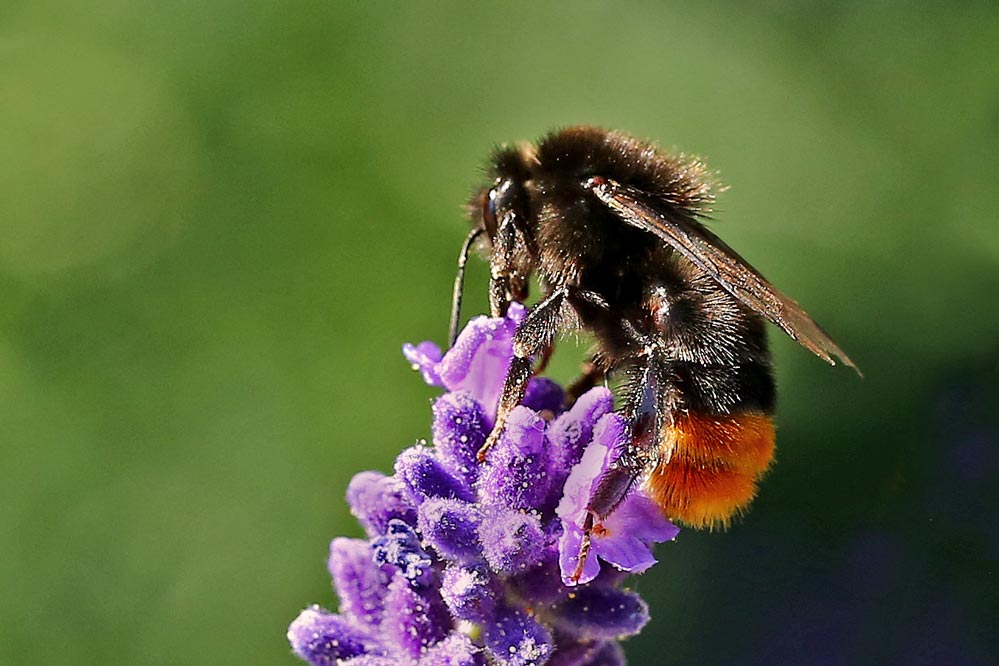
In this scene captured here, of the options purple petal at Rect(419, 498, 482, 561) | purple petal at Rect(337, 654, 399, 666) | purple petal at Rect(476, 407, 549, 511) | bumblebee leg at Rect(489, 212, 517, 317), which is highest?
bumblebee leg at Rect(489, 212, 517, 317)

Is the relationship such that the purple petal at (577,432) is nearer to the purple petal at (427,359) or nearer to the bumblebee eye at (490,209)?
the purple petal at (427,359)

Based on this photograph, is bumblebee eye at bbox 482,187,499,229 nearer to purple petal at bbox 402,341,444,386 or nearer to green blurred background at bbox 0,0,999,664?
purple petal at bbox 402,341,444,386

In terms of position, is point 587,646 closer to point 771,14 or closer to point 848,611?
point 848,611

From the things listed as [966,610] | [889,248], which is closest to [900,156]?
[889,248]

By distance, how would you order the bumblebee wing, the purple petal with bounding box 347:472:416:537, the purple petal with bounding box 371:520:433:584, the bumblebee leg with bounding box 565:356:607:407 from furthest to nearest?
the bumblebee leg with bounding box 565:356:607:407
the purple petal with bounding box 347:472:416:537
the purple petal with bounding box 371:520:433:584
the bumblebee wing

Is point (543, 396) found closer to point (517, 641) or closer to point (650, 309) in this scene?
point (650, 309)

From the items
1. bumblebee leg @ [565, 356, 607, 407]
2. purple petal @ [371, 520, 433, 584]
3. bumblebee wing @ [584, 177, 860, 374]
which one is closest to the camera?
bumblebee wing @ [584, 177, 860, 374]

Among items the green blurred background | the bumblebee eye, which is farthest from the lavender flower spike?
the green blurred background

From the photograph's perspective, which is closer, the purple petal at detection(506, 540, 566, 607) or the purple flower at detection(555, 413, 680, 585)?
the purple flower at detection(555, 413, 680, 585)
